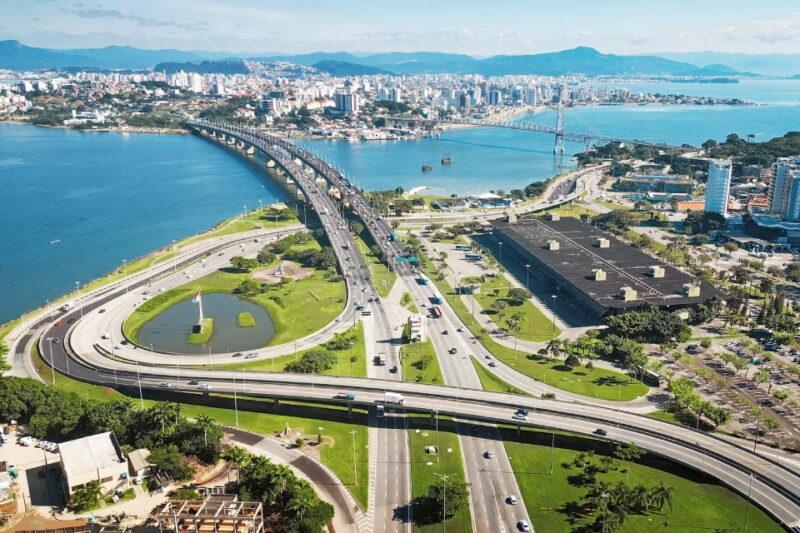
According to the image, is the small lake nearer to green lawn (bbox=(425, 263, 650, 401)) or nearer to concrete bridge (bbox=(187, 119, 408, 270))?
concrete bridge (bbox=(187, 119, 408, 270))

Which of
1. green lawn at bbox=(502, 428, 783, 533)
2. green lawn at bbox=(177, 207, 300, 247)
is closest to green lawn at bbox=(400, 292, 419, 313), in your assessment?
green lawn at bbox=(502, 428, 783, 533)

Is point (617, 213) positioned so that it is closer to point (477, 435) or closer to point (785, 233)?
point (785, 233)

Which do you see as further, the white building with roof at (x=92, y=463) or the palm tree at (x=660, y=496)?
the white building with roof at (x=92, y=463)

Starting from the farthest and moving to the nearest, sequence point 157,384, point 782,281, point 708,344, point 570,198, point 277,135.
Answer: point 277,135, point 570,198, point 782,281, point 708,344, point 157,384

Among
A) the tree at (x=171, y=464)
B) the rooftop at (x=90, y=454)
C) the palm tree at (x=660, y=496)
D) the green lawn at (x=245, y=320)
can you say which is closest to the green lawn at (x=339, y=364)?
the green lawn at (x=245, y=320)

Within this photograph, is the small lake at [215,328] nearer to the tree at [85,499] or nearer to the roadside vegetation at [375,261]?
the roadside vegetation at [375,261]

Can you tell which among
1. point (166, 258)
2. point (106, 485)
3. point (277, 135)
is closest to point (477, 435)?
point (106, 485)
